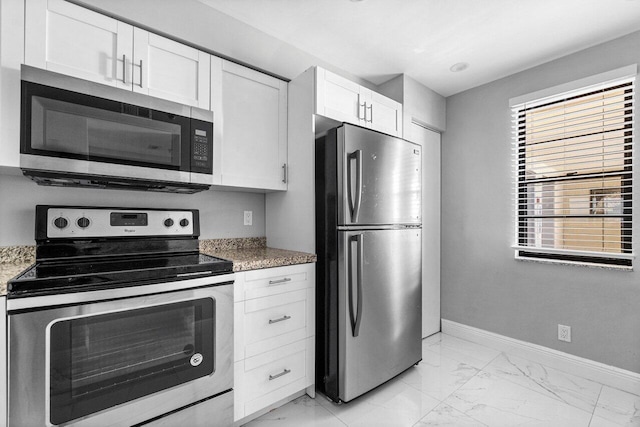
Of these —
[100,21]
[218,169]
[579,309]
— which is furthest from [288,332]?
[579,309]

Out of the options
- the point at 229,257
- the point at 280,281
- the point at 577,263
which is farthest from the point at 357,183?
the point at 577,263

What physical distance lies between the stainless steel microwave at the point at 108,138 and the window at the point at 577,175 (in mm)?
2565

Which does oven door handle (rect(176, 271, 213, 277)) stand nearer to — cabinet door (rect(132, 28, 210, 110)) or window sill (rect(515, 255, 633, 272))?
cabinet door (rect(132, 28, 210, 110))

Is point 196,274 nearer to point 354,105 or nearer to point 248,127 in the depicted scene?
point 248,127

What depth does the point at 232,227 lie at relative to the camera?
2.26 meters

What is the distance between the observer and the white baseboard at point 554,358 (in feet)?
6.97

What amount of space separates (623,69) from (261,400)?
10.4 ft

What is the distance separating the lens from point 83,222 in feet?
5.29

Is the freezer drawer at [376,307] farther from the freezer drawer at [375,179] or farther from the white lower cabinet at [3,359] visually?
the white lower cabinet at [3,359]

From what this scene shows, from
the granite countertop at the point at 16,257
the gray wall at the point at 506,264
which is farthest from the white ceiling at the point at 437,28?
the granite countertop at the point at 16,257

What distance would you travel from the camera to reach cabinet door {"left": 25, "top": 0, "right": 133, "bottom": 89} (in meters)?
1.38

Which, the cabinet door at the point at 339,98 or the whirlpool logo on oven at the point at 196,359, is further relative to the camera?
the cabinet door at the point at 339,98

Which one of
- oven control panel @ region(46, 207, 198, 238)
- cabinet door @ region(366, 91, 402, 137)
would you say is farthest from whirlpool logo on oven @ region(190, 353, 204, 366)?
cabinet door @ region(366, 91, 402, 137)

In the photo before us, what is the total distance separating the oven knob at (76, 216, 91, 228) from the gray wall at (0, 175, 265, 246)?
5.2 inches
